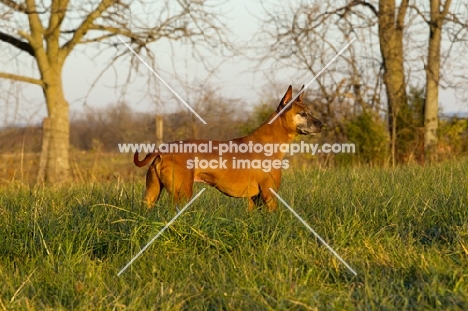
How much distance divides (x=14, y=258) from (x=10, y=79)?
29.6 ft

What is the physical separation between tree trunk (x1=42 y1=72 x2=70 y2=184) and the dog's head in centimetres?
724

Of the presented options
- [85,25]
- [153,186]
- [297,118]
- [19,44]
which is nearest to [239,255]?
[153,186]

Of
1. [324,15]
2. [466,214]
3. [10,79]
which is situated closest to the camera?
[466,214]

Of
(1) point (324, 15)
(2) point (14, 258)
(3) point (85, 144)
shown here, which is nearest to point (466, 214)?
(2) point (14, 258)

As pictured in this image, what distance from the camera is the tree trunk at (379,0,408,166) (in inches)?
567

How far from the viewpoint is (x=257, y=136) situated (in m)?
6.82

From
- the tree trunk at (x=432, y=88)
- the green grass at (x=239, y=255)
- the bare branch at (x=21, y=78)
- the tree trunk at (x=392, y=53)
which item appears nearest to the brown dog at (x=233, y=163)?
the green grass at (x=239, y=255)

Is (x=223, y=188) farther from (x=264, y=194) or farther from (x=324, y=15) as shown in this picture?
(x=324, y=15)

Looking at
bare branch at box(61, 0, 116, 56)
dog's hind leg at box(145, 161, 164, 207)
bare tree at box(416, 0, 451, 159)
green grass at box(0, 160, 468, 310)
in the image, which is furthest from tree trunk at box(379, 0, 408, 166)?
dog's hind leg at box(145, 161, 164, 207)

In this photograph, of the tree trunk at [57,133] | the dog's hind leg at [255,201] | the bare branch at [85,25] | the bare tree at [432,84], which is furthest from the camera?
the bare tree at [432,84]

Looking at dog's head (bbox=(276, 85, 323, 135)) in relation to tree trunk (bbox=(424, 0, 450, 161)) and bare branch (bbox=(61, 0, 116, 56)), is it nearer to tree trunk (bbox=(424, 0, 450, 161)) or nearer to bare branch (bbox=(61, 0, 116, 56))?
bare branch (bbox=(61, 0, 116, 56))

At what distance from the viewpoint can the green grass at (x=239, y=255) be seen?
3.61 m

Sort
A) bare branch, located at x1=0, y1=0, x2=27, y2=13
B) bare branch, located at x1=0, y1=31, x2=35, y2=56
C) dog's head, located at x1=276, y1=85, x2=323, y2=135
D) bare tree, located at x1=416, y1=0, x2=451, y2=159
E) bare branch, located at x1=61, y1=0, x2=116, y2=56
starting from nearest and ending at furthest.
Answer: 1. dog's head, located at x1=276, y1=85, x2=323, y2=135
2. bare branch, located at x1=0, y1=0, x2=27, y2=13
3. bare branch, located at x1=61, y1=0, x2=116, y2=56
4. bare branch, located at x1=0, y1=31, x2=35, y2=56
5. bare tree, located at x1=416, y1=0, x2=451, y2=159

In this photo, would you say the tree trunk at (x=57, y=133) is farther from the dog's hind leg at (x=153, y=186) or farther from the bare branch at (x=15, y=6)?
the dog's hind leg at (x=153, y=186)
